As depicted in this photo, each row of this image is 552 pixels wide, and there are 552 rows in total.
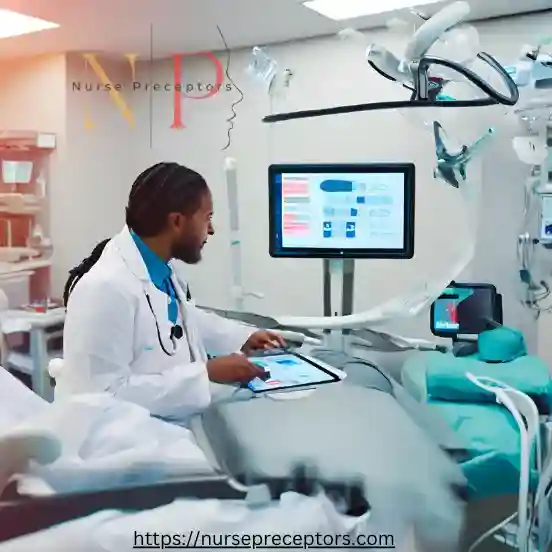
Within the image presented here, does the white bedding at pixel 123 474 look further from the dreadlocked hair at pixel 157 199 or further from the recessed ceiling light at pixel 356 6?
the recessed ceiling light at pixel 356 6

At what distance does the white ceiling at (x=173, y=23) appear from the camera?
159 cm

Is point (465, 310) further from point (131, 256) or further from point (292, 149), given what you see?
point (131, 256)

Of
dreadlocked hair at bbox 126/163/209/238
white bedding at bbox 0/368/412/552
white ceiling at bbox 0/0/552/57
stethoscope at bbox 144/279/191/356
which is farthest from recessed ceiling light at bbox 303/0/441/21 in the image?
white bedding at bbox 0/368/412/552

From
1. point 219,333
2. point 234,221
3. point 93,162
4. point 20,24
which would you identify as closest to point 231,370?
point 219,333

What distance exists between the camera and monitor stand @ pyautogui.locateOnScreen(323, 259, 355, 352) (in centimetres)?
169

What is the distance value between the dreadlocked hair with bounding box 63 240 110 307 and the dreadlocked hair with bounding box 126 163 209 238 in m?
0.09

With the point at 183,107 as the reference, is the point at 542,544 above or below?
below

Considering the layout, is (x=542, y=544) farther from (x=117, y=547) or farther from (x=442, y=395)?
(x=117, y=547)

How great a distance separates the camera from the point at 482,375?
166 centimetres

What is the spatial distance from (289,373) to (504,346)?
0.52 m

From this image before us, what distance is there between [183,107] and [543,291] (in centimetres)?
96

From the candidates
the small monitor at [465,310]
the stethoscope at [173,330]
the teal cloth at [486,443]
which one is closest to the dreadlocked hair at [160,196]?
the stethoscope at [173,330]

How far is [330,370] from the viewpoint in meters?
1.67

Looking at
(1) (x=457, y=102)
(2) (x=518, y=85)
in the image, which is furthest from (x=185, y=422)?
(2) (x=518, y=85)
